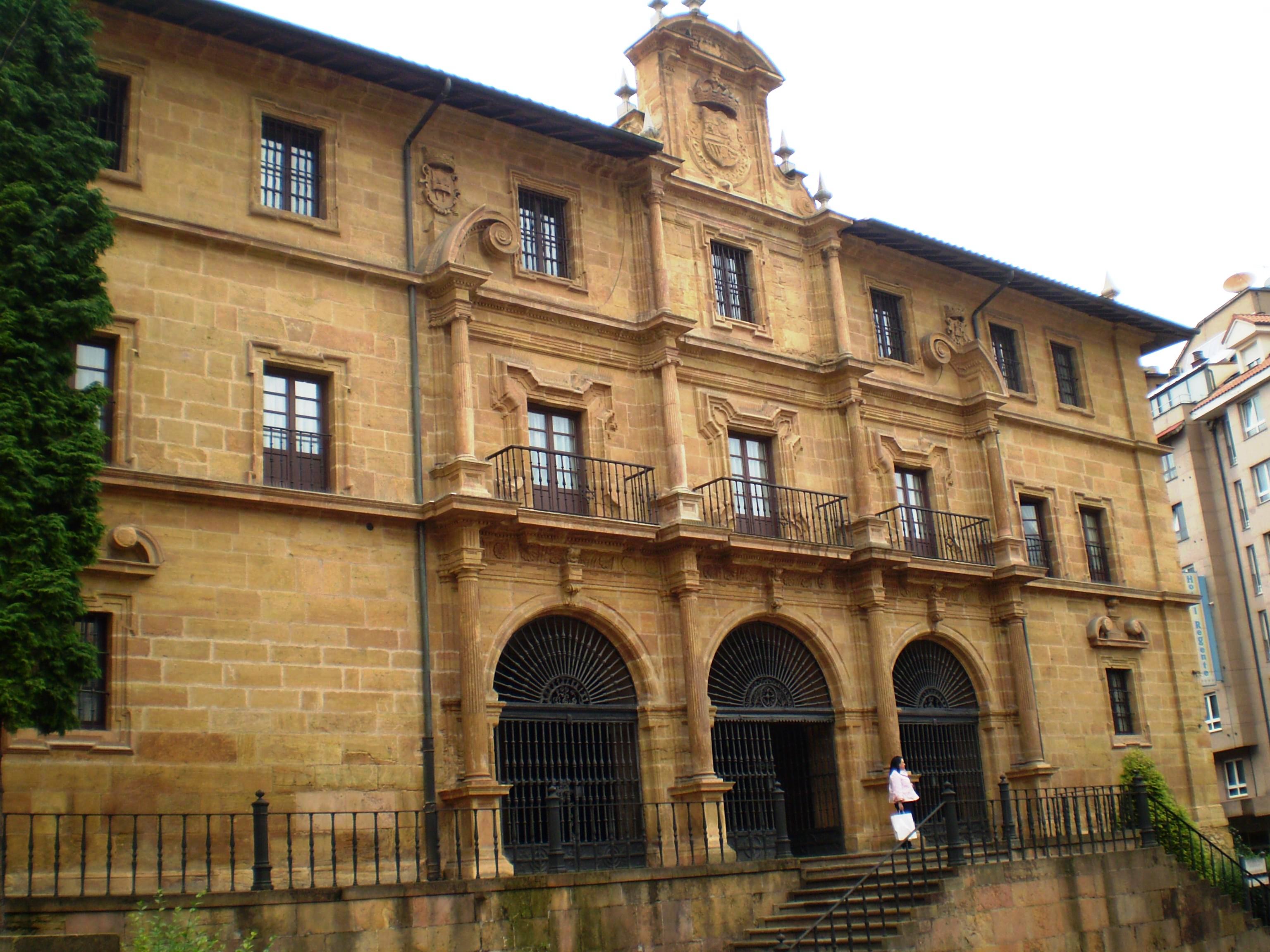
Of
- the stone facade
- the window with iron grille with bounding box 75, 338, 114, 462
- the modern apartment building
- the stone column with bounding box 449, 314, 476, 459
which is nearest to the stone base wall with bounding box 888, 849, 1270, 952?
the stone facade

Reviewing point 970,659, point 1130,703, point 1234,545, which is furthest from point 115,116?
point 1234,545

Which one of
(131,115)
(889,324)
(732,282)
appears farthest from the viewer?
(889,324)

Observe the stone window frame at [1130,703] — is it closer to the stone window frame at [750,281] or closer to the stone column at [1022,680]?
the stone column at [1022,680]

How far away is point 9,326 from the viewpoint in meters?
13.0

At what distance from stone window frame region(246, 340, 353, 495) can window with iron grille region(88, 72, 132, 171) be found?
2685 mm

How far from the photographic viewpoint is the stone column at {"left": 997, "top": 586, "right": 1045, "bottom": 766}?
2342 cm

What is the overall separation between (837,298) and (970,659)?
6525mm

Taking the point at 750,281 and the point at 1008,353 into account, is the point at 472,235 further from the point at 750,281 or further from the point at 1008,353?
the point at 1008,353

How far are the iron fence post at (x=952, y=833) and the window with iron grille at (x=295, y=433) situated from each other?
28.5ft

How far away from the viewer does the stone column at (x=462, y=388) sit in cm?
1802

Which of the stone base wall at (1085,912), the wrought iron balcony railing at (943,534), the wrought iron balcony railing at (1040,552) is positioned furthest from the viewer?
the wrought iron balcony railing at (1040,552)

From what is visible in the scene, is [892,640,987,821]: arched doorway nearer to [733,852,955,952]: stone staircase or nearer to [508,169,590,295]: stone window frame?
[733,852,955,952]: stone staircase

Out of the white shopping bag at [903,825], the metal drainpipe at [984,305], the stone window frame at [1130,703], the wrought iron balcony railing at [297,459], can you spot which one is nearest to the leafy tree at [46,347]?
the wrought iron balcony railing at [297,459]

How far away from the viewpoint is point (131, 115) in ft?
55.1
